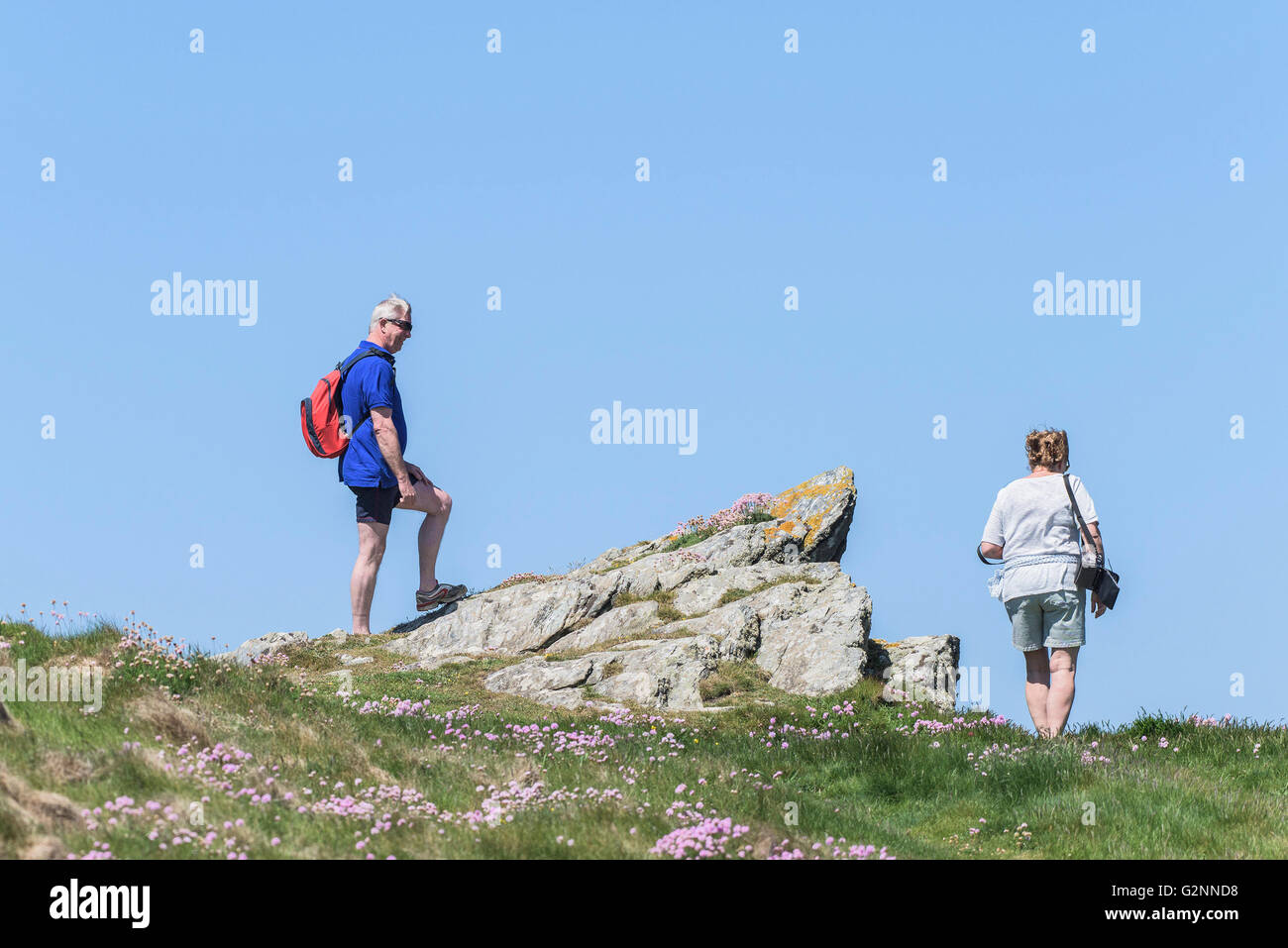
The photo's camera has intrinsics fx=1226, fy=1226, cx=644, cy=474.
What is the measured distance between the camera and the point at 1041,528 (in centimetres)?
1260

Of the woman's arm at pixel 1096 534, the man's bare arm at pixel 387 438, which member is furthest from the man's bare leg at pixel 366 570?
the woman's arm at pixel 1096 534

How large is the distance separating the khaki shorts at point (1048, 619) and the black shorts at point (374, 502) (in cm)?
1105

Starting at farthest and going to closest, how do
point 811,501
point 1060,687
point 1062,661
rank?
point 811,501
point 1060,687
point 1062,661

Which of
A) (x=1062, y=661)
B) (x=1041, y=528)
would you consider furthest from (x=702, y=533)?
(x=1041, y=528)

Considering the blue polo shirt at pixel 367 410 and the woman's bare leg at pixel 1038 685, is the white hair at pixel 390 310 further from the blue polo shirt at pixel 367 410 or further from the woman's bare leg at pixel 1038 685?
the woman's bare leg at pixel 1038 685

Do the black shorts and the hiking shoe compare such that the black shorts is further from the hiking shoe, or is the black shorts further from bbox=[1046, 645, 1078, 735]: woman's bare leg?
bbox=[1046, 645, 1078, 735]: woman's bare leg

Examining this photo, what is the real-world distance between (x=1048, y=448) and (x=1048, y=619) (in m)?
1.80

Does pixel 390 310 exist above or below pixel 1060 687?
above

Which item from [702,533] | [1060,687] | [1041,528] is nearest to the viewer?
[1041,528]

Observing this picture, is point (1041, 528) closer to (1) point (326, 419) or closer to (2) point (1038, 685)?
(2) point (1038, 685)

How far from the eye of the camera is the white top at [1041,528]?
1255 cm
